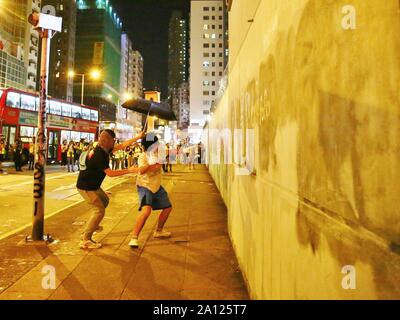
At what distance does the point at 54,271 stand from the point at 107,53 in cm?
10172

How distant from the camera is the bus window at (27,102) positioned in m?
20.7

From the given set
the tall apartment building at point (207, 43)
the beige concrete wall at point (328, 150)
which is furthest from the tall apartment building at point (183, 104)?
the beige concrete wall at point (328, 150)

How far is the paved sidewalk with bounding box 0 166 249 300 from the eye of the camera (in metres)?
3.89

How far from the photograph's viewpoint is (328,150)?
1774 mm

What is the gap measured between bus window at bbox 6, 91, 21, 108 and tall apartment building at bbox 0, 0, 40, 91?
39622mm

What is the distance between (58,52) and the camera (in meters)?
91.3

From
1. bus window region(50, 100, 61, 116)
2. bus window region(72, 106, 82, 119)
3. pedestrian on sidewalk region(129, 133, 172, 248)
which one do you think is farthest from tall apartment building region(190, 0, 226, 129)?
pedestrian on sidewalk region(129, 133, 172, 248)

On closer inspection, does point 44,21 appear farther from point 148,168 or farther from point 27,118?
point 27,118

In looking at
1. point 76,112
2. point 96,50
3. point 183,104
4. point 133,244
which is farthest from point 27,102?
point 183,104

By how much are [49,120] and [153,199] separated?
20.2 m

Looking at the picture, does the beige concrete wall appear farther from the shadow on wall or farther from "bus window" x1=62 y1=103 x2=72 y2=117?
"bus window" x1=62 y1=103 x2=72 y2=117

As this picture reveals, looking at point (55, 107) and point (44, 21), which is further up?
point (55, 107)

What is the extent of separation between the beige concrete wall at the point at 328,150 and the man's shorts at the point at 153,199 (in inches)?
109

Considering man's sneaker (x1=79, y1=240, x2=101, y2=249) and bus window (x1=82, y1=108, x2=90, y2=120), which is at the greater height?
bus window (x1=82, y1=108, x2=90, y2=120)
